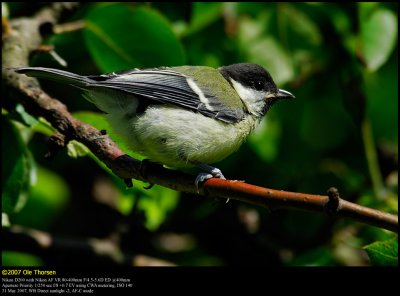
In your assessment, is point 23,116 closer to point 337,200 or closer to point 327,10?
point 337,200

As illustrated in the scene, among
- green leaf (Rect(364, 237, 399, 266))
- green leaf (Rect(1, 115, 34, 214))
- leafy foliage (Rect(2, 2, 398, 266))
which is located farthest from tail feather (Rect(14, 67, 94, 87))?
green leaf (Rect(364, 237, 399, 266))

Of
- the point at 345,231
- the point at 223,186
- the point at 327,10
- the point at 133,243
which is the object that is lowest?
the point at 223,186

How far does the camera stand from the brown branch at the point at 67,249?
2.91 meters

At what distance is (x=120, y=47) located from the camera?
2734 mm

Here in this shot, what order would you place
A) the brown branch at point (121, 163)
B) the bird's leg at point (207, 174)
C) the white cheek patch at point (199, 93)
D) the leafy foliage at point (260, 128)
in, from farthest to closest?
the leafy foliage at point (260, 128) < the white cheek patch at point (199, 93) < the bird's leg at point (207, 174) < the brown branch at point (121, 163)

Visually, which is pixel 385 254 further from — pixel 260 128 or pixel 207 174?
pixel 260 128

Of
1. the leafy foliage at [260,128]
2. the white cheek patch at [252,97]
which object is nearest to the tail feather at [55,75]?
the leafy foliage at [260,128]

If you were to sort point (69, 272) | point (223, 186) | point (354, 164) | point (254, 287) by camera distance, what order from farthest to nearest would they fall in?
point (354, 164) < point (69, 272) < point (254, 287) < point (223, 186)

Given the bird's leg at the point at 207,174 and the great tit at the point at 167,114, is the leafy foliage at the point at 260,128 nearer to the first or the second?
the great tit at the point at 167,114

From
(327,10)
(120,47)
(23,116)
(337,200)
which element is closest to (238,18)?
(327,10)

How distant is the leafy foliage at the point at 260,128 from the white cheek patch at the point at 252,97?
12 centimetres

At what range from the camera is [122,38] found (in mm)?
2730

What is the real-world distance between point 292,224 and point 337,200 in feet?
5.69

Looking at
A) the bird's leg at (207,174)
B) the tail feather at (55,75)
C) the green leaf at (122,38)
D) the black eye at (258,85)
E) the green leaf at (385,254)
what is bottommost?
the green leaf at (385,254)
